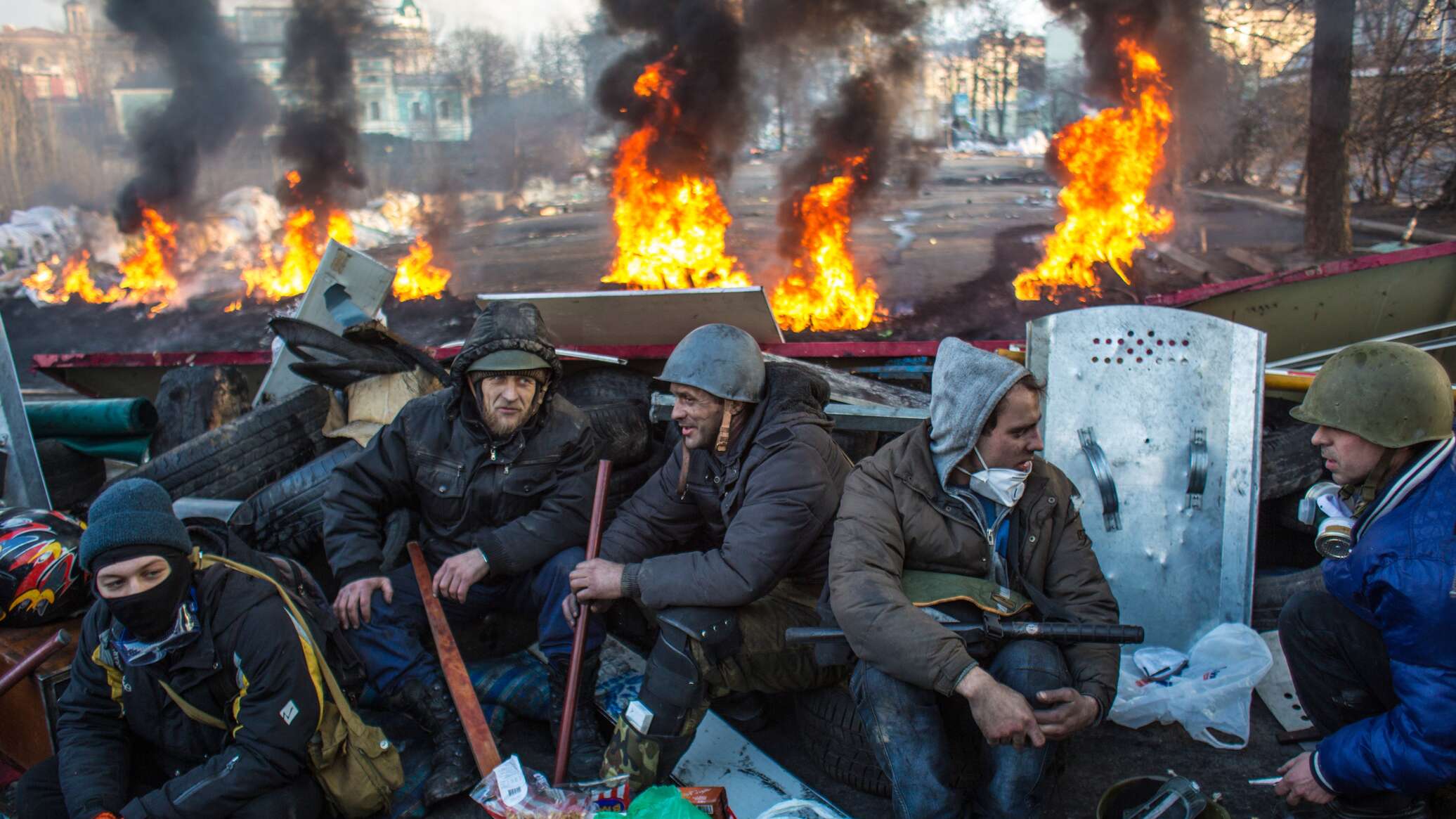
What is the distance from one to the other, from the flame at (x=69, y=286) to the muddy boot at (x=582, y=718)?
19.2 m

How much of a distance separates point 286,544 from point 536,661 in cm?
154

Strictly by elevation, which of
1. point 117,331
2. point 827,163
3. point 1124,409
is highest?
point 827,163

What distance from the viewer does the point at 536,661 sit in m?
4.18

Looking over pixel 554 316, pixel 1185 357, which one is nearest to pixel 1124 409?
pixel 1185 357

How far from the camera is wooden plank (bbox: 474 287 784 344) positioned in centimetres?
571

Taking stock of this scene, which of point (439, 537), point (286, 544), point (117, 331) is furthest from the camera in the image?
point (117, 331)

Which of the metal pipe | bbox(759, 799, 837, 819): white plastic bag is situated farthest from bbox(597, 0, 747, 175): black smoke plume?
bbox(759, 799, 837, 819): white plastic bag

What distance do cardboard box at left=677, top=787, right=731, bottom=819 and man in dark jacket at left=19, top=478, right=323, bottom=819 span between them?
1.17 meters

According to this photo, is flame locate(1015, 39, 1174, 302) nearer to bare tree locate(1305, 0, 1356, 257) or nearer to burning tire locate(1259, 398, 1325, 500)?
bare tree locate(1305, 0, 1356, 257)

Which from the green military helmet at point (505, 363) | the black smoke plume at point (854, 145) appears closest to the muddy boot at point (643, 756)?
the green military helmet at point (505, 363)

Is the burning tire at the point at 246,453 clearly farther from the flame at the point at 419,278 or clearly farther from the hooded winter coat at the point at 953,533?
the flame at the point at 419,278

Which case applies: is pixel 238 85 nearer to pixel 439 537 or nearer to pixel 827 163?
pixel 827 163

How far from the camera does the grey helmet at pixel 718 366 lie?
138 inches

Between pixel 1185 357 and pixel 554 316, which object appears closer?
pixel 1185 357
